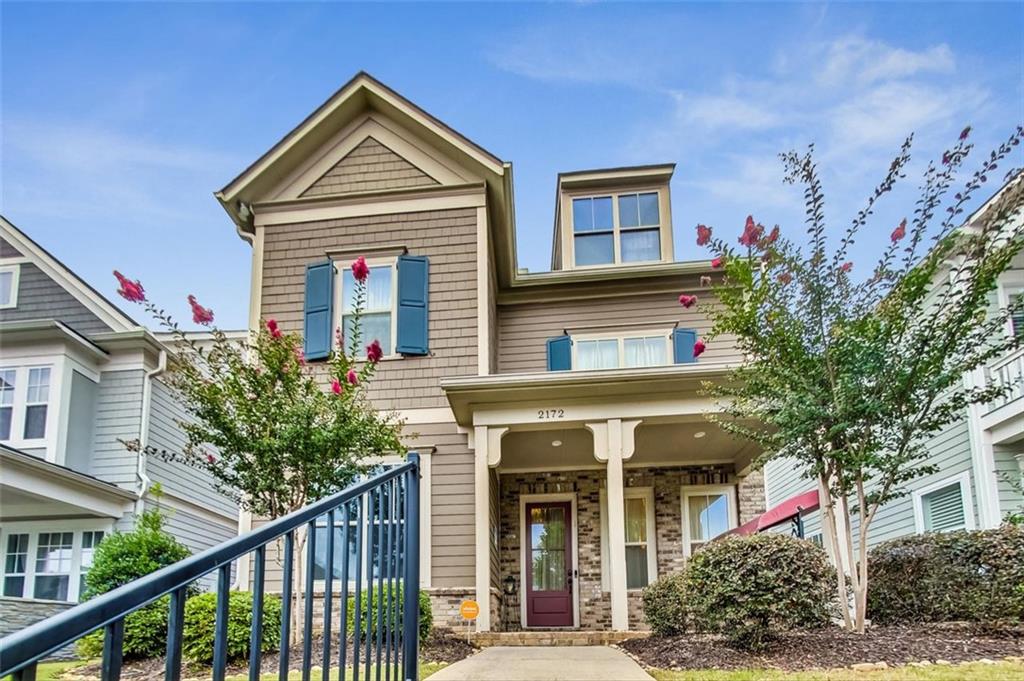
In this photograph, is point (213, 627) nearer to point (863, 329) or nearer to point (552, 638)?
point (552, 638)

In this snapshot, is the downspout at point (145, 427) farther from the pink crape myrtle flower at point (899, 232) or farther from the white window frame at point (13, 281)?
the pink crape myrtle flower at point (899, 232)

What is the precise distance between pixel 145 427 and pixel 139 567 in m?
4.85

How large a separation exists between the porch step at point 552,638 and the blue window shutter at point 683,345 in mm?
4489

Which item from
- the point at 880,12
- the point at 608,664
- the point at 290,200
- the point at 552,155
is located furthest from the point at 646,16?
the point at 608,664

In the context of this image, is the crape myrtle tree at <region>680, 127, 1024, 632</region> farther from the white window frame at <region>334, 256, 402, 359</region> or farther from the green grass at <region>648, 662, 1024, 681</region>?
the white window frame at <region>334, 256, 402, 359</region>

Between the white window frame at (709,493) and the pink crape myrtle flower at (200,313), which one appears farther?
the white window frame at (709,493)

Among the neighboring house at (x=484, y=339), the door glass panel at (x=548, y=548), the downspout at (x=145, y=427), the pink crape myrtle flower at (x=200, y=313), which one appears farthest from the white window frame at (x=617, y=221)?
the downspout at (x=145, y=427)

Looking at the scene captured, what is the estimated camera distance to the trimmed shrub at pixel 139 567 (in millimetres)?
7047

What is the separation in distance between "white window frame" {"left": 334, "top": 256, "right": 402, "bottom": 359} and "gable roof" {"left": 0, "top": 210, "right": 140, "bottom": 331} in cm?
429

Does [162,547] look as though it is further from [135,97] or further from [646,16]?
[646,16]

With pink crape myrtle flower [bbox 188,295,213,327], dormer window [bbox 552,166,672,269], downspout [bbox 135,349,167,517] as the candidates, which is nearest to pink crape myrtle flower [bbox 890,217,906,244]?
pink crape myrtle flower [bbox 188,295,213,327]

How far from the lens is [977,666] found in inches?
189

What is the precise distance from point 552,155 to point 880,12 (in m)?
6.19

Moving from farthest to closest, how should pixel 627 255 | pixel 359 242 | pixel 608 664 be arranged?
pixel 627 255 → pixel 359 242 → pixel 608 664
